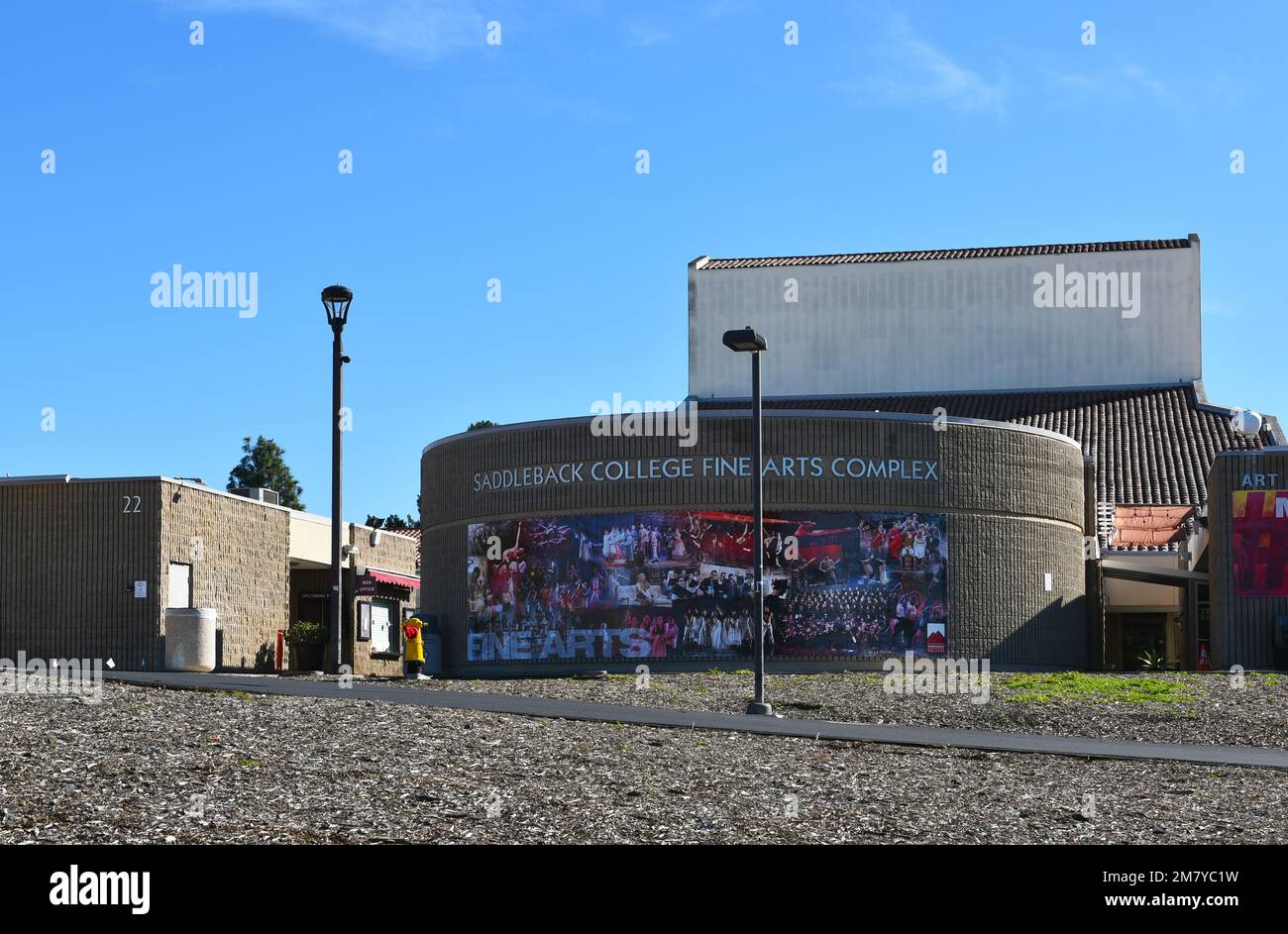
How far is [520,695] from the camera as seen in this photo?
2495 cm

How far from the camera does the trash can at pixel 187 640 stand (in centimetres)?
3862

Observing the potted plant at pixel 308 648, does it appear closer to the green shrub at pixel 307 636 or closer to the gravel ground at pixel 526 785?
the green shrub at pixel 307 636

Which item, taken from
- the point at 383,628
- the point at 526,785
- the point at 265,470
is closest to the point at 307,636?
the point at 383,628

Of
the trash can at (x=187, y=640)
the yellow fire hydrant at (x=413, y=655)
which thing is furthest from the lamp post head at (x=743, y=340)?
the trash can at (x=187, y=640)

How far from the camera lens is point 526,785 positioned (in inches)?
594

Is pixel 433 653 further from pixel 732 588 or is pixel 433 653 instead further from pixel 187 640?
pixel 732 588

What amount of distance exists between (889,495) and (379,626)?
68.1ft

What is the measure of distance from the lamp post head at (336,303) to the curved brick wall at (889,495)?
681cm

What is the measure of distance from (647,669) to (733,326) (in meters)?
31.3

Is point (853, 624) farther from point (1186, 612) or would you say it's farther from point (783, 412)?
point (1186, 612)

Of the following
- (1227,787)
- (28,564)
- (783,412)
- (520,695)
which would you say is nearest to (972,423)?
(783,412)

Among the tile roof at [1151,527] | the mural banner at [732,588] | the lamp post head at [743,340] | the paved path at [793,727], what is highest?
the lamp post head at [743,340]

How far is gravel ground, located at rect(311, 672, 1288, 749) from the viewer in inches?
895

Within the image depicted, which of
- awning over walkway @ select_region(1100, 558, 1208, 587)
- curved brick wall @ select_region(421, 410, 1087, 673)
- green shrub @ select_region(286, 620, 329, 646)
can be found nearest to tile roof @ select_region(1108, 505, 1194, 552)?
awning over walkway @ select_region(1100, 558, 1208, 587)
